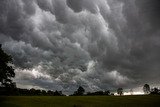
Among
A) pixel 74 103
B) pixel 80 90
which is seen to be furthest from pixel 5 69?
pixel 80 90

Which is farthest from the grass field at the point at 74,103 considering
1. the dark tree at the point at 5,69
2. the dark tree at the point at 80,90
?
the dark tree at the point at 80,90

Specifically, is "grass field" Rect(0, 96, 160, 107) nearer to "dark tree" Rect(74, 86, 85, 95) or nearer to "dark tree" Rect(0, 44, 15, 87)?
"dark tree" Rect(0, 44, 15, 87)

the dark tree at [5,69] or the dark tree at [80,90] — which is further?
the dark tree at [80,90]

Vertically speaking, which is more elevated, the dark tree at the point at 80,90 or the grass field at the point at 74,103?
the dark tree at the point at 80,90

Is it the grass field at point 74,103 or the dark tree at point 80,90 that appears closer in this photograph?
the grass field at point 74,103

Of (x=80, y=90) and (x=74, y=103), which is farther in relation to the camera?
(x=80, y=90)

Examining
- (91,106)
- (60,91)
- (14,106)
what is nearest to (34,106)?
(14,106)

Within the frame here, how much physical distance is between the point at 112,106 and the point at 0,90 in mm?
33846

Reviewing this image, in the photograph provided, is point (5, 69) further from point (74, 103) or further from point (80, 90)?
point (80, 90)

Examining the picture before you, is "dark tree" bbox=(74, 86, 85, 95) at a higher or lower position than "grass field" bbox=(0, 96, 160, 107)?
higher

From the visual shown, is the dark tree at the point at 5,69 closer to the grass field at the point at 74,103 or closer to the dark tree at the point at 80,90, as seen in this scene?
the grass field at the point at 74,103

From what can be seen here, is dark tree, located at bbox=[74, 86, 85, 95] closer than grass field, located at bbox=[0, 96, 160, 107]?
No

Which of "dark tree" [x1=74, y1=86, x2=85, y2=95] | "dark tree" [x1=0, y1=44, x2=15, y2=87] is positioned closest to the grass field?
"dark tree" [x1=0, y1=44, x2=15, y2=87]

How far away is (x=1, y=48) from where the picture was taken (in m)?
60.5
